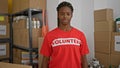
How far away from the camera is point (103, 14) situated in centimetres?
223

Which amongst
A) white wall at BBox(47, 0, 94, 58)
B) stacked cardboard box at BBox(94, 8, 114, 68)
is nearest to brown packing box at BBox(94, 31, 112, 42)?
stacked cardboard box at BBox(94, 8, 114, 68)

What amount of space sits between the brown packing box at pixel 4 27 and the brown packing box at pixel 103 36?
1.66 m

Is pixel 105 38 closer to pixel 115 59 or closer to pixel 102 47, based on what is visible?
pixel 102 47

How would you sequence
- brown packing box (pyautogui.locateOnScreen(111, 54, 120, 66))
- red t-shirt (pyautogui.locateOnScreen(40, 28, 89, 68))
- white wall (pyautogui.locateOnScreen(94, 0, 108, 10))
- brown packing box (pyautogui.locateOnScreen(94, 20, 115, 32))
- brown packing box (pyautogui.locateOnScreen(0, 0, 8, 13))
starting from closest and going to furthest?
red t-shirt (pyautogui.locateOnScreen(40, 28, 89, 68))
brown packing box (pyautogui.locateOnScreen(111, 54, 120, 66))
brown packing box (pyautogui.locateOnScreen(94, 20, 115, 32))
white wall (pyautogui.locateOnScreen(94, 0, 108, 10))
brown packing box (pyautogui.locateOnScreen(0, 0, 8, 13))

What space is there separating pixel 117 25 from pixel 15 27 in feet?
5.62

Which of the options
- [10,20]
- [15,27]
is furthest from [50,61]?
[10,20]

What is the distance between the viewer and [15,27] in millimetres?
2979

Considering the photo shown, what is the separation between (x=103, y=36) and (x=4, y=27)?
5.96 feet

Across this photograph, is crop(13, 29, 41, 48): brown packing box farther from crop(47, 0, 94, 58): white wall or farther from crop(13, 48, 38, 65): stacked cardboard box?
crop(47, 0, 94, 58): white wall

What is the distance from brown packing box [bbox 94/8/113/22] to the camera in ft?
7.18

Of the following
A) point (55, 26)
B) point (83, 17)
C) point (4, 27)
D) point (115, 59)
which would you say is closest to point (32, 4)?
point (55, 26)

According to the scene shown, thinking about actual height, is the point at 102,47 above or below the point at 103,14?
below

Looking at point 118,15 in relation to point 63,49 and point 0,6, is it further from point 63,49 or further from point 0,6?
point 0,6

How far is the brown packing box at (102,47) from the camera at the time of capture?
2.15m
